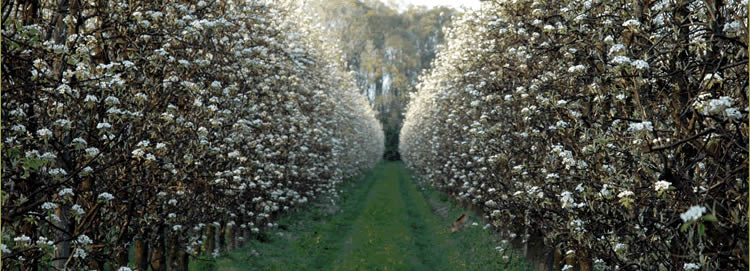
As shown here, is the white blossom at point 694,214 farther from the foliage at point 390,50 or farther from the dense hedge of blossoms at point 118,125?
the foliage at point 390,50

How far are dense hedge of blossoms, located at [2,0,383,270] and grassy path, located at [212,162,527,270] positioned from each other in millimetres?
2165

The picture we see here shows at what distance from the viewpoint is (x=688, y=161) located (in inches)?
189

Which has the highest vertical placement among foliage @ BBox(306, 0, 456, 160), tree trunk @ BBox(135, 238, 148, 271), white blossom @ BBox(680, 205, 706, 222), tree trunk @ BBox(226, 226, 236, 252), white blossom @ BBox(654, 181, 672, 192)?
foliage @ BBox(306, 0, 456, 160)

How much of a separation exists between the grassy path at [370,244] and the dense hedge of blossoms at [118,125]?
216cm

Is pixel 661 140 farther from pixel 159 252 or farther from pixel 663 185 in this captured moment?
pixel 159 252

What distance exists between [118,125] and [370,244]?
10.5 meters

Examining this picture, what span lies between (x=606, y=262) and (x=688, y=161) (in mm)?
2112

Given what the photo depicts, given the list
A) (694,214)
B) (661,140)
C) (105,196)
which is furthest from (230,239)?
(694,214)

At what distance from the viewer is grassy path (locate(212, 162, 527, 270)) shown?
13.1 m

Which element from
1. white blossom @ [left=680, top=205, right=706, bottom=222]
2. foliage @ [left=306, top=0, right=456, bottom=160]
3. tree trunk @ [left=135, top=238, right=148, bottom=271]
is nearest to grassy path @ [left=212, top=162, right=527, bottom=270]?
tree trunk @ [left=135, top=238, right=148, bottom=271]

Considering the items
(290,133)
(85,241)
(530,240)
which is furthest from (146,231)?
(530,240)

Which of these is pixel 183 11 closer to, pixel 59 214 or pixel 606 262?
pixel 59 214

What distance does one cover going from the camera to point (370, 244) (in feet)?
51.9

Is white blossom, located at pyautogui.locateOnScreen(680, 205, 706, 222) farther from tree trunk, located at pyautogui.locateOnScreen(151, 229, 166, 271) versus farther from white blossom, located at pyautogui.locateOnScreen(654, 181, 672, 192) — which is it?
tree trunk, located at pyautogui.locateOnScreen(151, 229, 166, 271)
